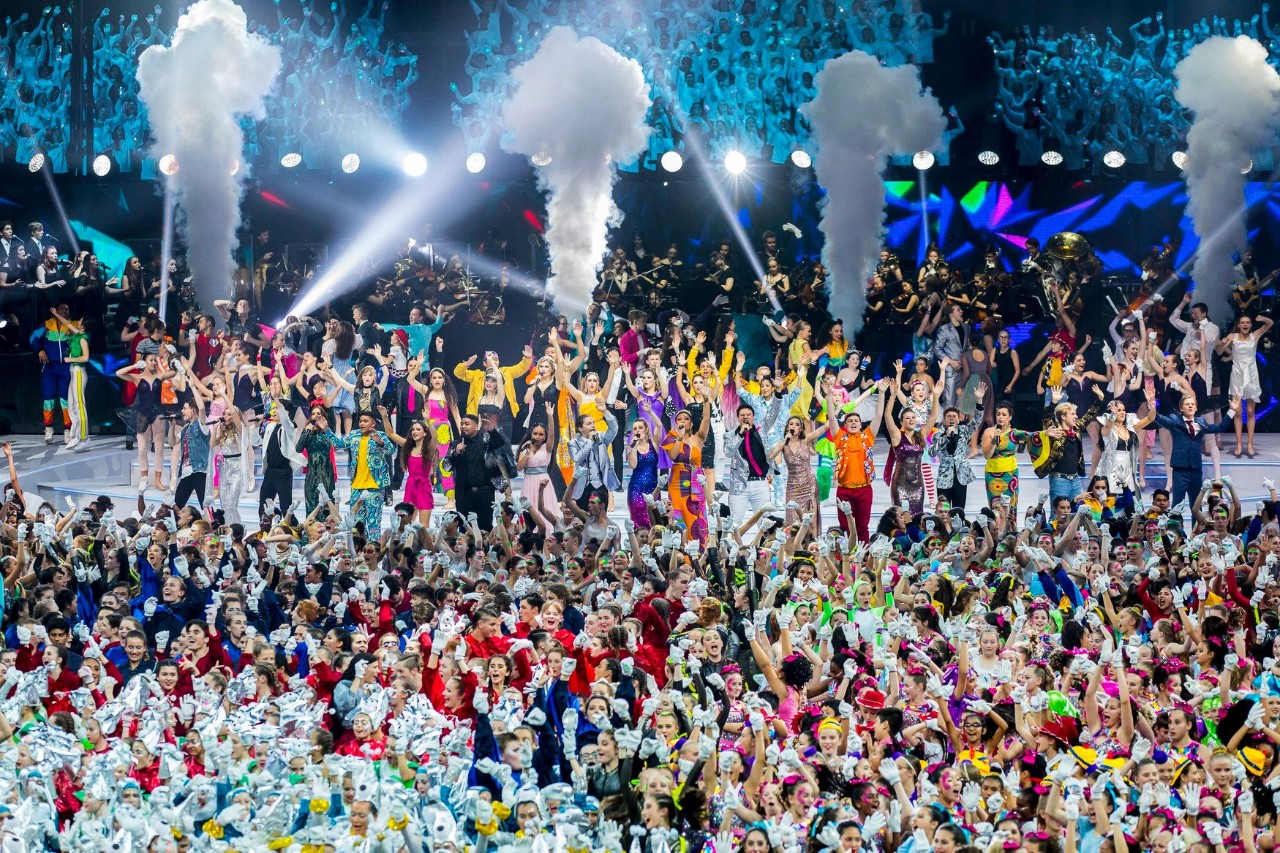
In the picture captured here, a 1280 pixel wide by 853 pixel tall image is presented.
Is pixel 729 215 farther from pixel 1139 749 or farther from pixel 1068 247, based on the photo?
pixel 1139 749

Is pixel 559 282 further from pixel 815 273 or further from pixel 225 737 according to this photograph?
pixel 225 737

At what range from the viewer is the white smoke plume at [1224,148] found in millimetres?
17797

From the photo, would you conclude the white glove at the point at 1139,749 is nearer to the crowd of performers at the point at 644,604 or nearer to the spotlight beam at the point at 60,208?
the crowd of performers at the point at 644,604

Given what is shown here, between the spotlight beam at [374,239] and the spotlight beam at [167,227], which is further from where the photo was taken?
the spotlight beam at [167,227]

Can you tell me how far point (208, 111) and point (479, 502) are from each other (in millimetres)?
8928

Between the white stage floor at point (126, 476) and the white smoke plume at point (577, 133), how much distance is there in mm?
3833

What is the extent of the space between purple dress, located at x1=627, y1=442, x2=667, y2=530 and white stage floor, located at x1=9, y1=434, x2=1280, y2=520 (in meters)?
1.07

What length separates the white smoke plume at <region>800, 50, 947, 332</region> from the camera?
18.1 m

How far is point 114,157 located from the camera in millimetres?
20219

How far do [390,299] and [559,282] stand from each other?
1737 millimetres

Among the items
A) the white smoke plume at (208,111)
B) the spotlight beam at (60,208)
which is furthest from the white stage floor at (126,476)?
the white smoke plume at (208,111)

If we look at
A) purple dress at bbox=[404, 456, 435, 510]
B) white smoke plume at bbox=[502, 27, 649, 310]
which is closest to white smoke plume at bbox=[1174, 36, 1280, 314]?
white smoke plume at bbox=[502, 27, 649, 310]

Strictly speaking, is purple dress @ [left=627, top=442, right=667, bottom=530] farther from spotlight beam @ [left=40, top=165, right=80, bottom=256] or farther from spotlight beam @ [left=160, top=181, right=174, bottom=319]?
spotlight beam @ [left=40, top=165, right=80, bottom=256]

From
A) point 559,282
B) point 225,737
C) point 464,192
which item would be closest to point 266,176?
point 464,192
